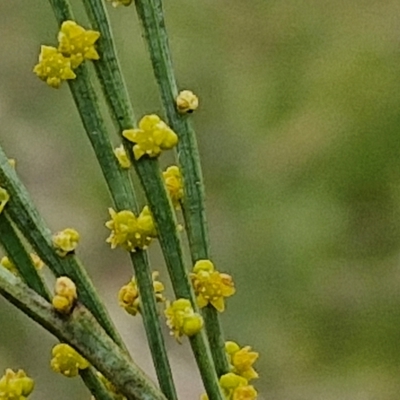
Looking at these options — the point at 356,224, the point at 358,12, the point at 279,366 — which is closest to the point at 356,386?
the point at 279,366

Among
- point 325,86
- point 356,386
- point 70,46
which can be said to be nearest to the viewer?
point 70,46

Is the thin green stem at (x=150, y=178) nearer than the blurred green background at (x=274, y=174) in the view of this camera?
Yes

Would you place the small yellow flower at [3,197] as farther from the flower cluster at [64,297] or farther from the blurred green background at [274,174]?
the blurred green background at [274,174]

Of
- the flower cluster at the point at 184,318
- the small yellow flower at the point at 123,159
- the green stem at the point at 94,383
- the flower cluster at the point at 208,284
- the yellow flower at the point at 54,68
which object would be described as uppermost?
the yellow flower at the point at 54,68

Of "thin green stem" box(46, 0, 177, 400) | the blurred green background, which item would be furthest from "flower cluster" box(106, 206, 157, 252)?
the blurred green background

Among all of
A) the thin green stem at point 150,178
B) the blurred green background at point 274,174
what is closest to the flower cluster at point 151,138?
the thin green stem at point 150,178

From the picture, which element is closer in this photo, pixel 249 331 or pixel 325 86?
pixel 249 331

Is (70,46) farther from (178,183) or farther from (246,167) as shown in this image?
(246,167)
